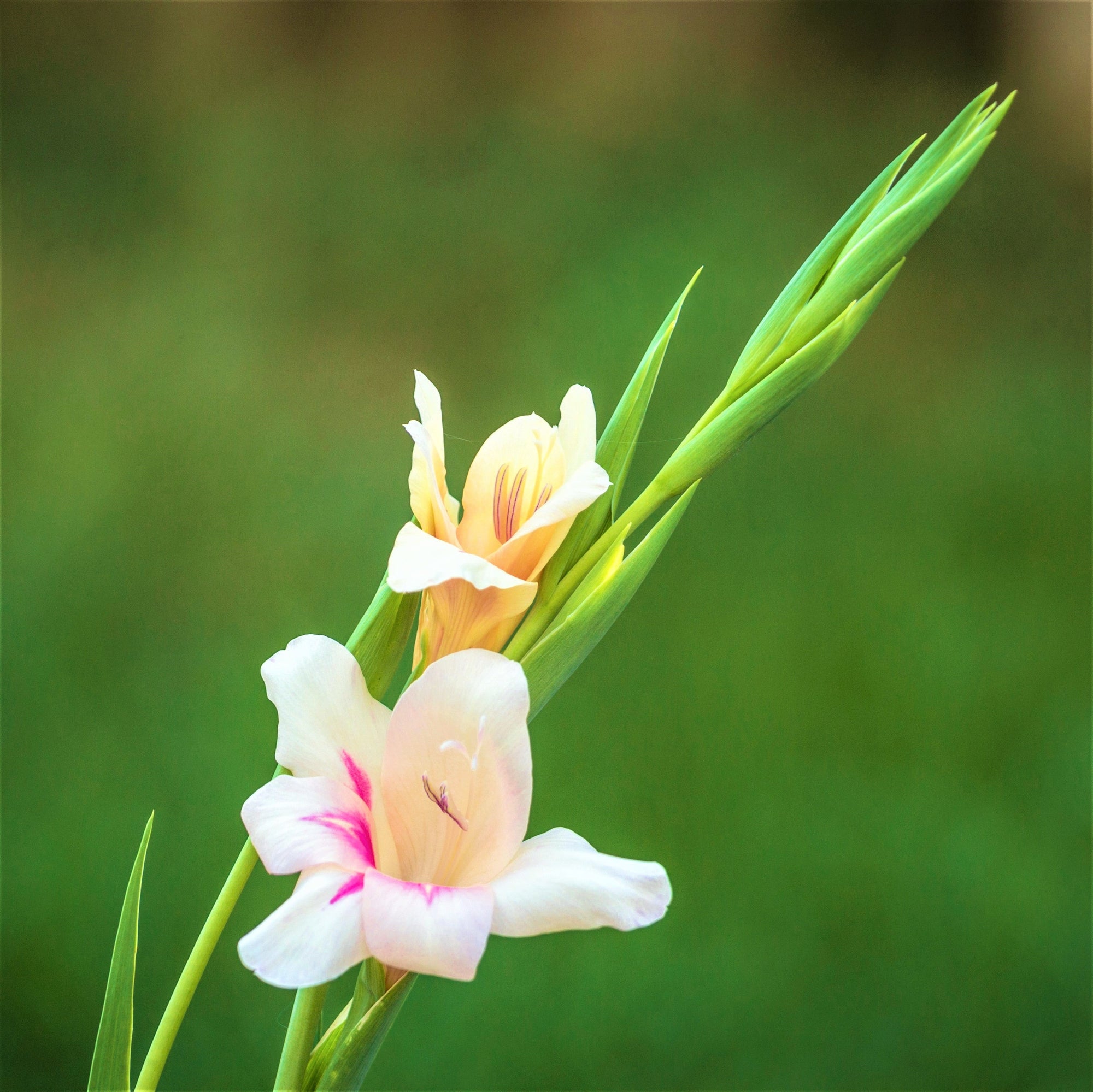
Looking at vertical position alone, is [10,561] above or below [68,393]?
below

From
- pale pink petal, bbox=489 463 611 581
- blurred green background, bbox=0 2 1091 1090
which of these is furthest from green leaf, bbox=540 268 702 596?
blurred green background, bbox=0 2 1091 1090

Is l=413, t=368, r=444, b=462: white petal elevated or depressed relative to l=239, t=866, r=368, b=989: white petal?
elevated

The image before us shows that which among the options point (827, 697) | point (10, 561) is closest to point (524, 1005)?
point (827, 697)

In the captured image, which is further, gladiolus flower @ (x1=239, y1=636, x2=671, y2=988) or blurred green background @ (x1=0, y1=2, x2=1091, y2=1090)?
blurred green background @ (x1=0, y1=2, x2=1091, y2=1090)

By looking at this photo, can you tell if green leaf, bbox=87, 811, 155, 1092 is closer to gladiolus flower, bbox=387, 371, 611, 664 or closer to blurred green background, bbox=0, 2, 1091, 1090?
gladiolus flower, bbox=387, 371, 611, 664

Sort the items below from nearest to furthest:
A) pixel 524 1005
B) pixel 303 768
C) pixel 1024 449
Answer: pixel 303 768
pixel 524 1005
pixel 1024 449

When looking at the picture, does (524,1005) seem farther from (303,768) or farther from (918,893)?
(303,768)

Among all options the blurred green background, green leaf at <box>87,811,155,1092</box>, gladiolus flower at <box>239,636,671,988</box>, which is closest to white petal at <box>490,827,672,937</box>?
gladiolus flower at <box>239,636,671,988</box>

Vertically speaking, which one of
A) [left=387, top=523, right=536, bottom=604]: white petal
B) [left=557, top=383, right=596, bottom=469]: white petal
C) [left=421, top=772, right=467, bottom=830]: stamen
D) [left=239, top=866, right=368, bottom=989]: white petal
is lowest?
[left=239, top=866, right=368, bottom=989]: white petal

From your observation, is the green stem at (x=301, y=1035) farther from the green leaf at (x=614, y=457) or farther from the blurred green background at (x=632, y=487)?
the blurred green background at (x=632, y=487)
